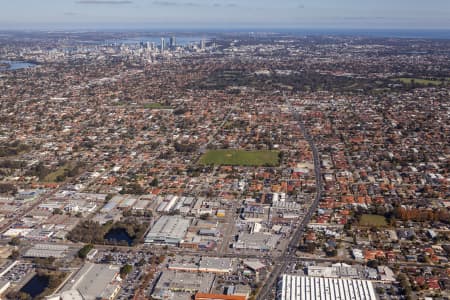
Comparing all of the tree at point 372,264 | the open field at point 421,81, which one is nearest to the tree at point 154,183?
the tree at point 372,264

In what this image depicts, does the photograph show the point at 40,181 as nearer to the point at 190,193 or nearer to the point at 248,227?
the point at 190,193

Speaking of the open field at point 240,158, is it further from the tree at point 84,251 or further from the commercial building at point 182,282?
the commercial building at point 182,282

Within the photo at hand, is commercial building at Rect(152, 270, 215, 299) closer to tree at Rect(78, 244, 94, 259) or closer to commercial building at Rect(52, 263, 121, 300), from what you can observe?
commercial building at Rect(52, 263, 121, 300)

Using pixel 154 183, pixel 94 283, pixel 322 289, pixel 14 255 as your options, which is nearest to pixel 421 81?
pixel 154 183

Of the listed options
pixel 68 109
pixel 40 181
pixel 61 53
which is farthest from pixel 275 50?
pixel 40 181

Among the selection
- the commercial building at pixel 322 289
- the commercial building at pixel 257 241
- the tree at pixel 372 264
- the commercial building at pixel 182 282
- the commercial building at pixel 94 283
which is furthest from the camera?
the commercial building at pixel 257 241

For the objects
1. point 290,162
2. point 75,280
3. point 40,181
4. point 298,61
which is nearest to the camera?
point 75,280

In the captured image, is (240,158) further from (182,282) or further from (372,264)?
(182,282)
